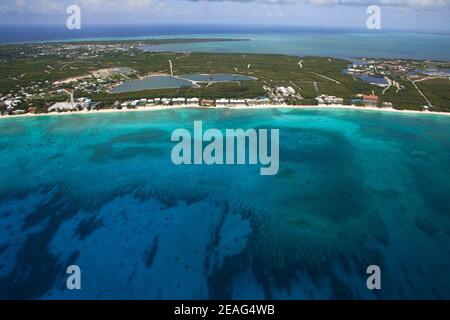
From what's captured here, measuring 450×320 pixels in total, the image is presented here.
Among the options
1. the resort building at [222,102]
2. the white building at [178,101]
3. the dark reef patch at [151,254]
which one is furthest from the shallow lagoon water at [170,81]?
the dark reef patch at [151,254]

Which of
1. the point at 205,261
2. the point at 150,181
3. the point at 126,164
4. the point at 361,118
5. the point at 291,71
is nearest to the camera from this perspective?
the point at 205,261

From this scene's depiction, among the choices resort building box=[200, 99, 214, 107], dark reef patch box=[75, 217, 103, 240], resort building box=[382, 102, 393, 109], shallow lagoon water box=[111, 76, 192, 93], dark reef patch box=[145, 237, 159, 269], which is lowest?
dark reef patch box=[145, 237, 159, 269]

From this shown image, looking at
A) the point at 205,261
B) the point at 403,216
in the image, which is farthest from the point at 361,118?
the point at 205,261

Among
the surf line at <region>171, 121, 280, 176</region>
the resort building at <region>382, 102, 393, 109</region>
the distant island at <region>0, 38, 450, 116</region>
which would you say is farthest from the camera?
the distant island at <region>0, 38, 450, 116</region>

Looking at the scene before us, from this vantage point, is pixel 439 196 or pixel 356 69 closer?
pixel 439 196

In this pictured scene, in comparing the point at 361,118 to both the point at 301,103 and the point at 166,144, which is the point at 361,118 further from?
the point at 166,144

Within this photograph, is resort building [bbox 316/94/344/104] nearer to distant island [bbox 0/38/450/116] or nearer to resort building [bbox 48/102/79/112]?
distant island [bbox 0/38/450/116]

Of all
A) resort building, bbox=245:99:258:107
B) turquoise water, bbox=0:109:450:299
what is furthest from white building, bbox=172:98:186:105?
turquoise water, bbox=0:109:450:299
